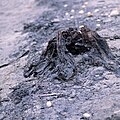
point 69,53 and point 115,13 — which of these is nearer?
point 69,53

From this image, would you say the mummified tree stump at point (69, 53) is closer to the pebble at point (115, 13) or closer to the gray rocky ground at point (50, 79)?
the gray rocky ground at point (50, 79)

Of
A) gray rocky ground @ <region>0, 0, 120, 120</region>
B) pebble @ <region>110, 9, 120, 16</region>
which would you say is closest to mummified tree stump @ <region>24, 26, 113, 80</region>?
gray rocky ground @ <region>0, 0, 120, 120</region>

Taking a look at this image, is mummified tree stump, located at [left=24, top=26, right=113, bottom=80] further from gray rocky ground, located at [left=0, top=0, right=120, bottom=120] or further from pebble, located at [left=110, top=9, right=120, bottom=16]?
pebble, located at [left=110, top=9, right=120, bottom=16]

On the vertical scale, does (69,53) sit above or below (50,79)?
above

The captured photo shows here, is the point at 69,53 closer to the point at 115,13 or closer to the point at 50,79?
the point at 50,79

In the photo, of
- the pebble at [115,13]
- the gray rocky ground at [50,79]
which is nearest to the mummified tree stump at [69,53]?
the gray rocky ground at [50,79]

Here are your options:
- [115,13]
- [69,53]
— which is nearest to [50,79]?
[69,53]
